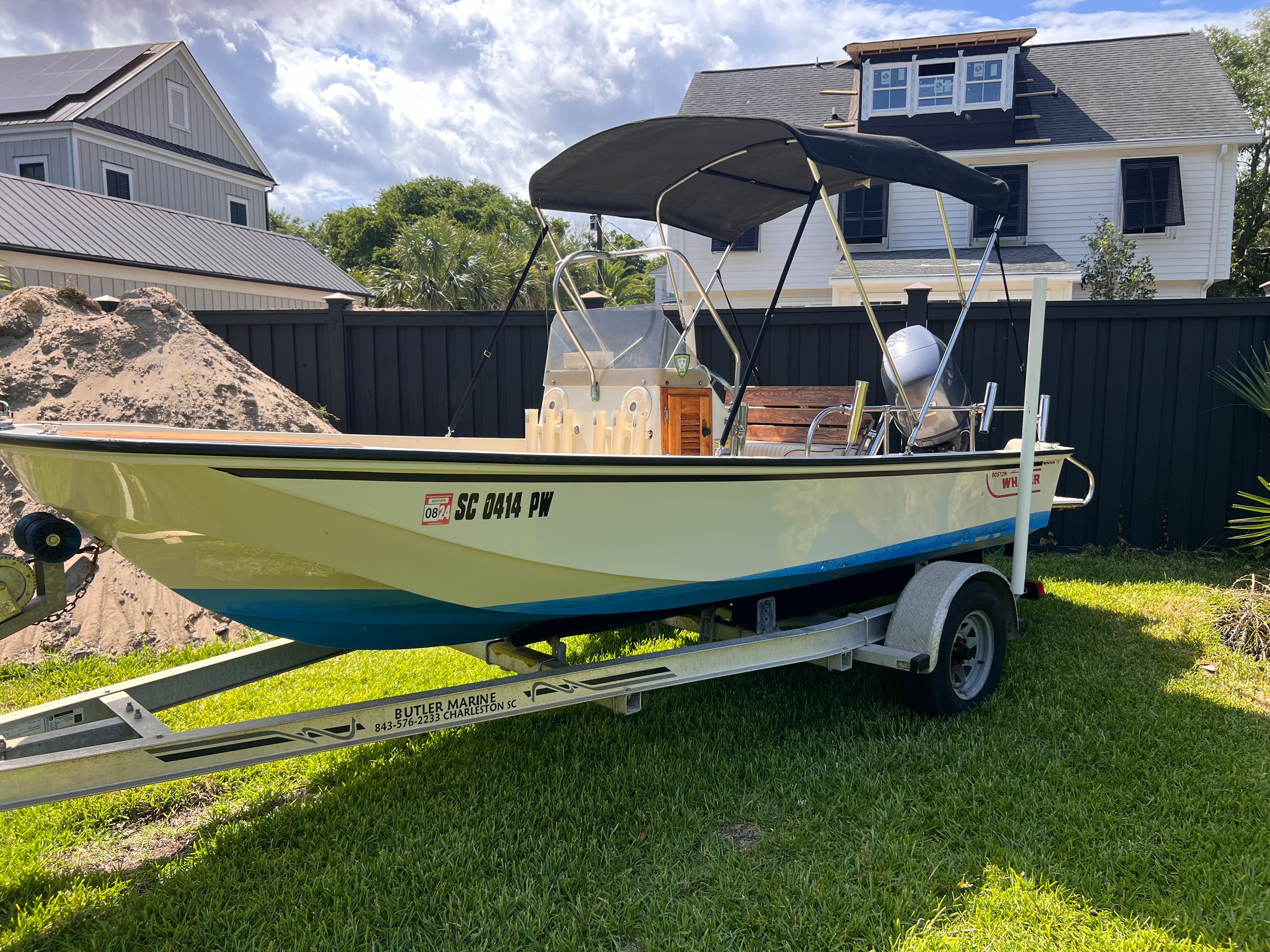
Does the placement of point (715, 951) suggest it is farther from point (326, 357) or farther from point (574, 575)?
point (326, 357)

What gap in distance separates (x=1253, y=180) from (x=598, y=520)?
1154 inches

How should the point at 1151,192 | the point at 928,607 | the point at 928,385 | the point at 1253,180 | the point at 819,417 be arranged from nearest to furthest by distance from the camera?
1. the point at 928,607
2. the point at 819,417
3. the point at 928,385
4. the point at 1151,192
5. the point at 1253,180

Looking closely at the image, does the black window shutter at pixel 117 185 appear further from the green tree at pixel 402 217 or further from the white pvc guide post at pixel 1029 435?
the green tree at pixel 402 217

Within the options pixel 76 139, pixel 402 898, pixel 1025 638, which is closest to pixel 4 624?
pixel 402 898

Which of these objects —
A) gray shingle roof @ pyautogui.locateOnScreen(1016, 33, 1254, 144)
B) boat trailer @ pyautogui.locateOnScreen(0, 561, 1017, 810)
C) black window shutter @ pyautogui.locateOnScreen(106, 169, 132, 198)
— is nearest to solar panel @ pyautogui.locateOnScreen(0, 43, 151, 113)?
black window shutter @ pyautogui.locateOnScreen(106, 169, 132, 198)

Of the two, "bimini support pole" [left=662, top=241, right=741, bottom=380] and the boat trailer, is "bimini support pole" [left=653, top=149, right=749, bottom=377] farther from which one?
the boat trailer

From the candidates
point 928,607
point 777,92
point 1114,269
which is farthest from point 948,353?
point 777,92

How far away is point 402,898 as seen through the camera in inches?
103

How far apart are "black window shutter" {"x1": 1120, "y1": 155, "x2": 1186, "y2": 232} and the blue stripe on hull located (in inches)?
595

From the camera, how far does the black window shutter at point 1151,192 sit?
1501 cm

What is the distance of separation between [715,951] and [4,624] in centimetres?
239

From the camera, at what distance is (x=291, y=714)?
2.94 meters

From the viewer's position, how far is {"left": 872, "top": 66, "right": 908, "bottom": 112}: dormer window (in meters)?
15.9

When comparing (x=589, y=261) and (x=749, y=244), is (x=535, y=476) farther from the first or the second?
(x=749, y=244)
